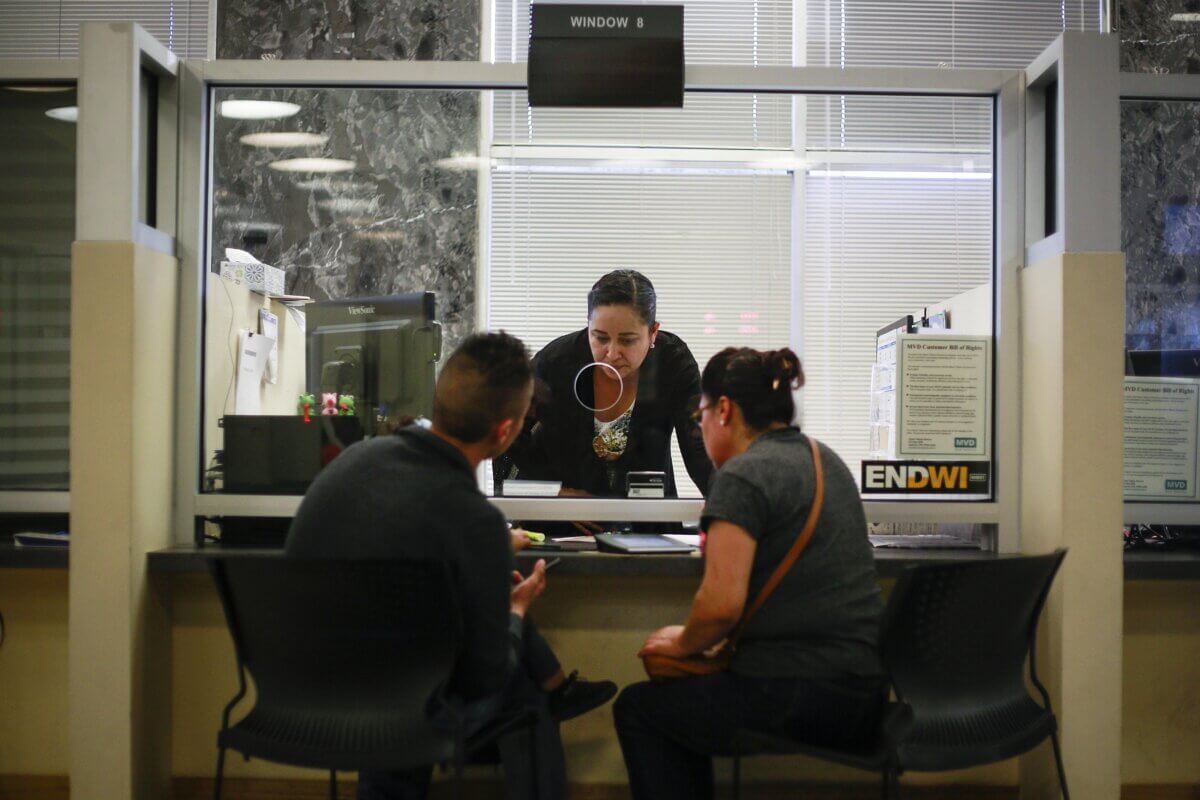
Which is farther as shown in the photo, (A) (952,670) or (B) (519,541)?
(B) (519,541)

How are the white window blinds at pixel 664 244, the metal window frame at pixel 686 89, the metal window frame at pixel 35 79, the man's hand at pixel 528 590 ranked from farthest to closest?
the white window blinds at pixel 664 244
the metal window frame at pixel 35 79
the metal window frame at pixel 686 89
the man's hand at pixel 528 590

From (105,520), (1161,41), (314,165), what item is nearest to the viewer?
(105,520)

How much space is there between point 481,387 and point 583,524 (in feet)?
3.32

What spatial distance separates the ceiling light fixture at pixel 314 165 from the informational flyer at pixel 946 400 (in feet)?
8.61

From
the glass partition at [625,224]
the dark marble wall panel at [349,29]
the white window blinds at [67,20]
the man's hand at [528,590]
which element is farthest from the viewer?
the white window blinds at [67,20]

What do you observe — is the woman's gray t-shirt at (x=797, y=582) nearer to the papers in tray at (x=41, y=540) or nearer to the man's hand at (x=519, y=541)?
the man's hand at (x=519, y=541)

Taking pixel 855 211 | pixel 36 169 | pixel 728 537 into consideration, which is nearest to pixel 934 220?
pixel 855 211

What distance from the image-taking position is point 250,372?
3.11 metres

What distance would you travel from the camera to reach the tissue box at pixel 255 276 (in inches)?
124

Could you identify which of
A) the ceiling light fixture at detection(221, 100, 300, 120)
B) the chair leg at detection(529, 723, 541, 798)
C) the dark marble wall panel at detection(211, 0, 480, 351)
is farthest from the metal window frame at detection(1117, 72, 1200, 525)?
the ceiling light fixture at detection(221, 100, 300, 120)

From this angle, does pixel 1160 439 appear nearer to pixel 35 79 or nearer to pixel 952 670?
pixel 952 670

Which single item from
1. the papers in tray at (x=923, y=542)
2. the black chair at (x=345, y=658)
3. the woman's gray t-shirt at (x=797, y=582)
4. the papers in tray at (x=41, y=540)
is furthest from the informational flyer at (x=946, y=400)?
the papers in tray at (x=41, y=540)

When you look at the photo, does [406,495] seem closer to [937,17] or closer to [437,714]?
[437,714]

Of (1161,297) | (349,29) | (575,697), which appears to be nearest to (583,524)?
(575,697)
